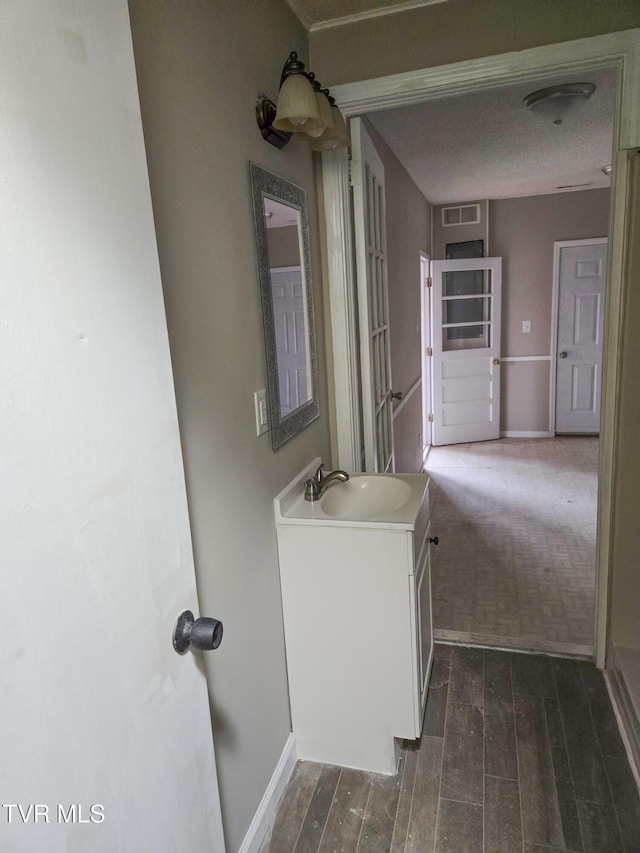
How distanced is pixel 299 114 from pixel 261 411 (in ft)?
2.60

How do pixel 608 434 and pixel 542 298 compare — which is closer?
pixel 608 434

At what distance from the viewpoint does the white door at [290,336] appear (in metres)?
1.72

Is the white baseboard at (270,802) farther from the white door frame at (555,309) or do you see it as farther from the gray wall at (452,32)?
the white door frame at (555,309)

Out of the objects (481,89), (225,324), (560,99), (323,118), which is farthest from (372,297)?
(560,99)

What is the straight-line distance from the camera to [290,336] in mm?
1812

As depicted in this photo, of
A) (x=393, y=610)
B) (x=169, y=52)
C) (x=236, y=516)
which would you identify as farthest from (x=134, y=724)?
(x=169, y=52)

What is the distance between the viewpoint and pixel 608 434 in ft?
6.71

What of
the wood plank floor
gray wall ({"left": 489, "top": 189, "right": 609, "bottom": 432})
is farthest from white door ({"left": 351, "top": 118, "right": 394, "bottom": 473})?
gray wall ({"left": 489, "top": 189, "right": 609, "bottom": 432})

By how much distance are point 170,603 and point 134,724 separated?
0.57 ft

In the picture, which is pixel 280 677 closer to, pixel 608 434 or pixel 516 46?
pixel 608 434

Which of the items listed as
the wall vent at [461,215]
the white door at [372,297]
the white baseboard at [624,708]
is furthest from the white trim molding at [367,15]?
the wall vent at [461,215]

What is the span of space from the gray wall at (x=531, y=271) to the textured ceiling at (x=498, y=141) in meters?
0.43

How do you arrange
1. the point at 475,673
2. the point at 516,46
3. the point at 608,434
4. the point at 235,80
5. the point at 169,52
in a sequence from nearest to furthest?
the point at 169,52 → the point at 235,80 → the point at 516,46 → the point at 608,434 → the point at 475,673

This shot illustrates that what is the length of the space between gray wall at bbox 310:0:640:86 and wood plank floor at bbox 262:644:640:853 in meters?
2.27
